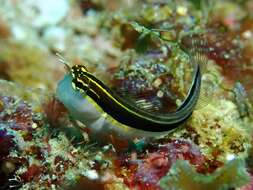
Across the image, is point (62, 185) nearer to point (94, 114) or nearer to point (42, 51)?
point (94, 114)

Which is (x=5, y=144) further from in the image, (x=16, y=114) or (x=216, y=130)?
(x=216, y=130)

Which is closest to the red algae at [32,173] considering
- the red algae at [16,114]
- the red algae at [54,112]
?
the red algae at [16,114]

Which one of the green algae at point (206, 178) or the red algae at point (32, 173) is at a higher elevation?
the red algae at point (32, 173)

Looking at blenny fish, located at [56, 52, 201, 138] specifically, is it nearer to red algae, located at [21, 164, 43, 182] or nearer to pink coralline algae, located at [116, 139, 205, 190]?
pink coralline algae, located at [116, 139, 205, 190]

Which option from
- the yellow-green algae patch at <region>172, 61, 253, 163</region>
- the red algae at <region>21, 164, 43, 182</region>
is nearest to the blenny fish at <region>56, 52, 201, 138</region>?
the yellow-green algae patch at <region>172, 61, 253, 163</region>

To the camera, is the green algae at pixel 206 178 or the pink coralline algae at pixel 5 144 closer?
the green algae at pixel 206 178

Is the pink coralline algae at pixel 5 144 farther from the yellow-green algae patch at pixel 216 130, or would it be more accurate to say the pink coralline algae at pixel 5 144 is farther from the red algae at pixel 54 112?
the yellow-green algae patch at pixel 216 130

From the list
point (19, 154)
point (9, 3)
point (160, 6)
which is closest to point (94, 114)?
point (19, 154)

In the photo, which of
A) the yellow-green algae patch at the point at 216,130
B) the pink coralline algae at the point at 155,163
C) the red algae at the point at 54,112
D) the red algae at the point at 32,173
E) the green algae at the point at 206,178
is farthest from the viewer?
the red algae at the point at 54,112

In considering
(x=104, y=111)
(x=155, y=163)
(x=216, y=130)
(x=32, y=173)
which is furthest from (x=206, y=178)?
(x=32, y=173)

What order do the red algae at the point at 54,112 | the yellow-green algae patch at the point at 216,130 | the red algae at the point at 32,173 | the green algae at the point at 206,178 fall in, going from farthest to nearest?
the red algae at the point at 54,112, the yellow-green algae patch at the point at 216,130, the red algae at the point at 32,173, the green algae at the point at 206,178
